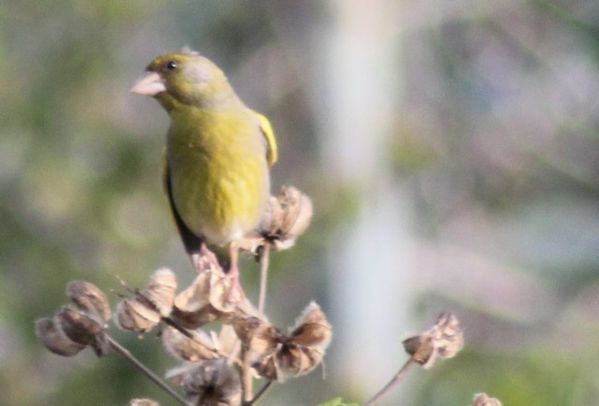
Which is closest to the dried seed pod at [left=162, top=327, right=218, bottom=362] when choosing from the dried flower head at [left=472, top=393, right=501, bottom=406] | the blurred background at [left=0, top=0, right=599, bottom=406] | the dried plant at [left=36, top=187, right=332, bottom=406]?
the dried plant at [left=36, top=187, right=332, bottom=406]

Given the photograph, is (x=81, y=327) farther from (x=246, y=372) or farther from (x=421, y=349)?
(x=421, y=349)

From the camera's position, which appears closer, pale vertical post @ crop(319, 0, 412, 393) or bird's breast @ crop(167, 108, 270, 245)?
bird's breast @ crop(167, 108, 270, 245)

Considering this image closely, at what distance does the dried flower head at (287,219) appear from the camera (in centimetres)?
387

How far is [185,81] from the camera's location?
15.5 feet

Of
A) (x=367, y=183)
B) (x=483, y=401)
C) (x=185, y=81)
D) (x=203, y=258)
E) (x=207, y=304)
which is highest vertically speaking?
(x=185, y=81)

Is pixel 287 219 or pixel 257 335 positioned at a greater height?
pixel 287 219

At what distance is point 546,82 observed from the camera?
15680mm

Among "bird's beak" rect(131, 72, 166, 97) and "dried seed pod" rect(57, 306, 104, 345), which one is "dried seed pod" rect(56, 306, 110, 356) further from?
"bird's beak" rect(131, 72, 166, 97)

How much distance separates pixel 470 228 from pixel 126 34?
157 inches

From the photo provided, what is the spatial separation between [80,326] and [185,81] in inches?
55.9

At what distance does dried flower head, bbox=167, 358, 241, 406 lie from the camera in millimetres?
3268

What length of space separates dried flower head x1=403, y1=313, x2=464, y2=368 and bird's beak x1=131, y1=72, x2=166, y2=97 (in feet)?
4.34

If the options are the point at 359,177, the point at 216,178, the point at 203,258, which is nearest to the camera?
the point at 203,258

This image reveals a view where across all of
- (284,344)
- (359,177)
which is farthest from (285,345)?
(359,177)
